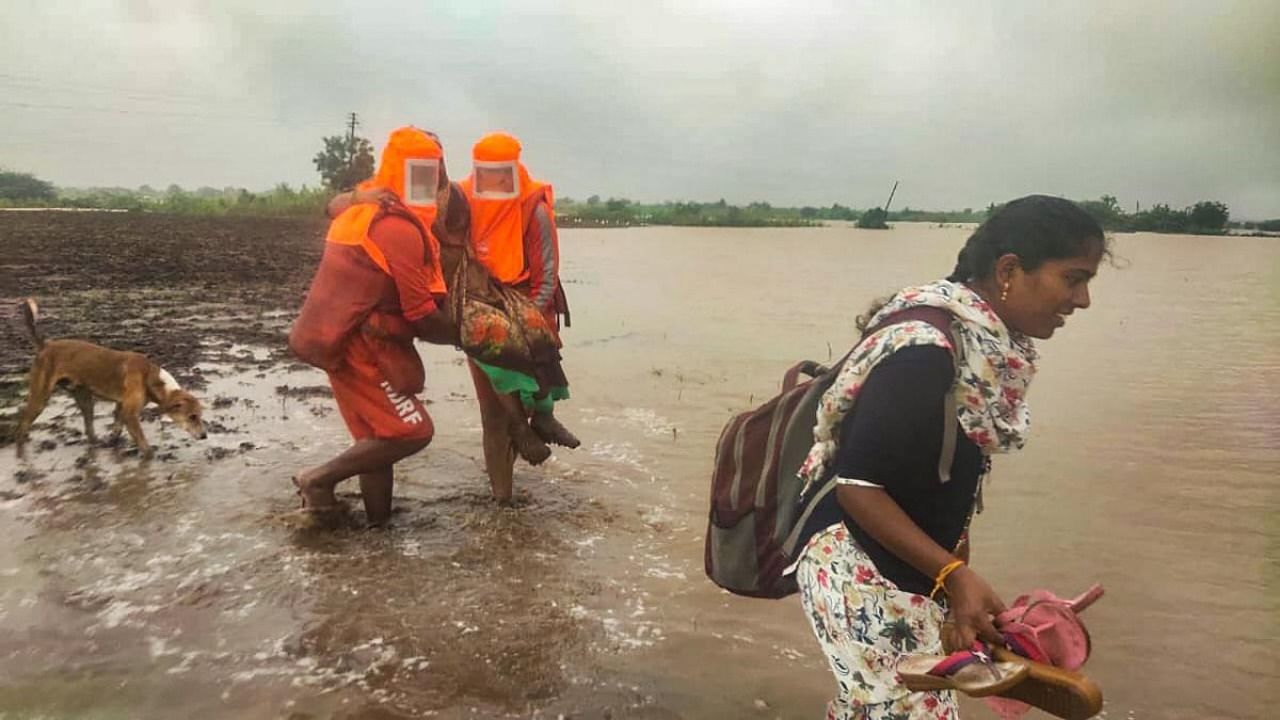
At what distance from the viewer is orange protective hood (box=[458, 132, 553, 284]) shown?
4.56 m

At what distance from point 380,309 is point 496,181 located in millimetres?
891

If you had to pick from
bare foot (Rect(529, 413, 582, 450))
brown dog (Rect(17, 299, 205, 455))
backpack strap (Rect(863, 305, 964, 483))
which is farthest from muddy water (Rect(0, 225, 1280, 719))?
backpack strap (Rect(863, 305, 964, 483))

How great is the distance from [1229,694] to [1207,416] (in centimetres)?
576

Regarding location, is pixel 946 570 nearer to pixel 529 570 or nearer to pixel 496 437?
pixel 529 570

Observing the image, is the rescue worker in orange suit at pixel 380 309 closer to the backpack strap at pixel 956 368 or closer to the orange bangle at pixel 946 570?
the backpack strap at pixel 956 368

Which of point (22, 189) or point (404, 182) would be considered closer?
point (404, 182)

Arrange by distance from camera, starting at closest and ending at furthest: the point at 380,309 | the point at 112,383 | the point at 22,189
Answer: the point at 380,309
the point at 112,383
the point at 22,189

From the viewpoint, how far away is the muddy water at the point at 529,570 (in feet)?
10.7

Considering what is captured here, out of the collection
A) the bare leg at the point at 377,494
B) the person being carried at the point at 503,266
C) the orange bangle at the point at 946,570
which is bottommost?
the bare leg at the point at 377,494

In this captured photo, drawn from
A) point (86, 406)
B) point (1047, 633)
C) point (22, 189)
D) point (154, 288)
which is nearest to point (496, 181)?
point (1047, 633)

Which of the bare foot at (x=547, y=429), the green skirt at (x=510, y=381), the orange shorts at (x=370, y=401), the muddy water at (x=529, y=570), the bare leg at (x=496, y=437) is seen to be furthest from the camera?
the bare foot at (x=547, y=429)

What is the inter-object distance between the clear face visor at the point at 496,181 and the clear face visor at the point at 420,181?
24 cm

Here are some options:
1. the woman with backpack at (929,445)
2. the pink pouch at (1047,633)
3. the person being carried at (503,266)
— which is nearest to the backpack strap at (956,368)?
the woman with backpack at (929,445)

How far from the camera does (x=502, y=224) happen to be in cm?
457
